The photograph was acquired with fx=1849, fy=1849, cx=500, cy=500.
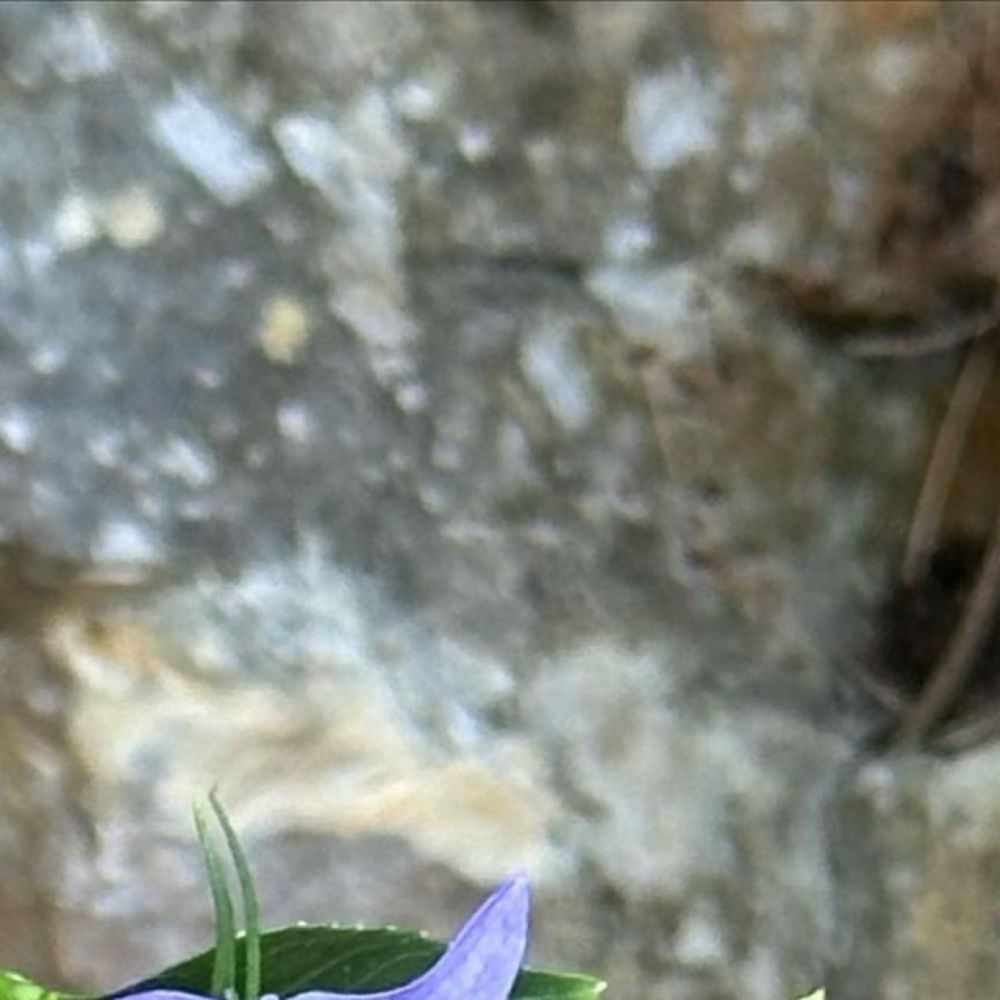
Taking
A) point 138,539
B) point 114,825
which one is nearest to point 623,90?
point 138,539

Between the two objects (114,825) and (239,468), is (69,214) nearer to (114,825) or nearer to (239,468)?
(239,468)

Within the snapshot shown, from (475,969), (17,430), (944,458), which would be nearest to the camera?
(475,969)

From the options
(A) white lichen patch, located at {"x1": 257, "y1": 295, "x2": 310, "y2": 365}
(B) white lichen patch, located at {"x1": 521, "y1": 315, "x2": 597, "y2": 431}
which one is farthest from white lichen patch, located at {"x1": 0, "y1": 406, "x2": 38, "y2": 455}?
(B) white lichen patch, located at {"x1": 521, "y1": 315, "x2": 597, "y2": 431}

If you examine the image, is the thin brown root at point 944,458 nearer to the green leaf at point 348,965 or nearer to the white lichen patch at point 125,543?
the white lichen patch at point 125,543

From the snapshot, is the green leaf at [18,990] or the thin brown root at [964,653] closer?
the green leaf at [18,990]

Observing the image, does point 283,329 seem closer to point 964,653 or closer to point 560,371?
point 560,371

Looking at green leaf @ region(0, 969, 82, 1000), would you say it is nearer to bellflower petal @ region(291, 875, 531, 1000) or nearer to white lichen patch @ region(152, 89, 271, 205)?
bellflower petal @ region(291, 875, 531, 1000)

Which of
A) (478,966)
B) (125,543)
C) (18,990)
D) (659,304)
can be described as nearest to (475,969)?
(478,966)

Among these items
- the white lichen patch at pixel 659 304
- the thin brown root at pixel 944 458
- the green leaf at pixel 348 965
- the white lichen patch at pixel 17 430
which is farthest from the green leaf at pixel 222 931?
the thin brown root at pixel 944 458

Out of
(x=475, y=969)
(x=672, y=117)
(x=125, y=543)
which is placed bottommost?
(x=475, y=969)
